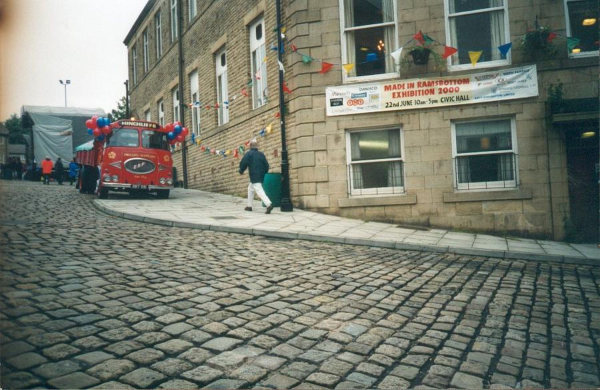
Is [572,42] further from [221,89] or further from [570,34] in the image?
[221,89]

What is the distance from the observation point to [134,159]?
13023mm

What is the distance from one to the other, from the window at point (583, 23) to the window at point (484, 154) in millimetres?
2391

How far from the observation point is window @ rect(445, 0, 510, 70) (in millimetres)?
10391

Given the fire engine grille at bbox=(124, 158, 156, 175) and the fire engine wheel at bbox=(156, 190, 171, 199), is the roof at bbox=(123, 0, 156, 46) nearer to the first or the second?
the fire engine grille at bbox=(124, 158, 156, 175)

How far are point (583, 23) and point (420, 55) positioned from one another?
385 cm

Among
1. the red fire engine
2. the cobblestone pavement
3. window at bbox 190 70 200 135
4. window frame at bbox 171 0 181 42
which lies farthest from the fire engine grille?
window frame at bbox 171 0 181 42

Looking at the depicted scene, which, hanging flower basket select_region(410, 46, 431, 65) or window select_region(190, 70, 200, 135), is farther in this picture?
window select_region(190, 70, 200, 135)

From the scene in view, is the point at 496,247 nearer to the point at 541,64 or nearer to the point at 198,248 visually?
the point at 541,64

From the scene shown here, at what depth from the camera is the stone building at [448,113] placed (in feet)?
32.3

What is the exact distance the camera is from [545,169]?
391 inches

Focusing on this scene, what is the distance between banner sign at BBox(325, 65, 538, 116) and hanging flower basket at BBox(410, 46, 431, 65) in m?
0.43

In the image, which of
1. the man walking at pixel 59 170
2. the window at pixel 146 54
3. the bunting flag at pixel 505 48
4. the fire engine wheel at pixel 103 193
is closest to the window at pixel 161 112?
the window at pixel 146 54

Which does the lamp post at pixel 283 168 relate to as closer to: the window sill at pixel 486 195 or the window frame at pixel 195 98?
the window sill at pixel 486 195

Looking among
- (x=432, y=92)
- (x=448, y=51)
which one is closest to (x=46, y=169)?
(x=432, y=92)
